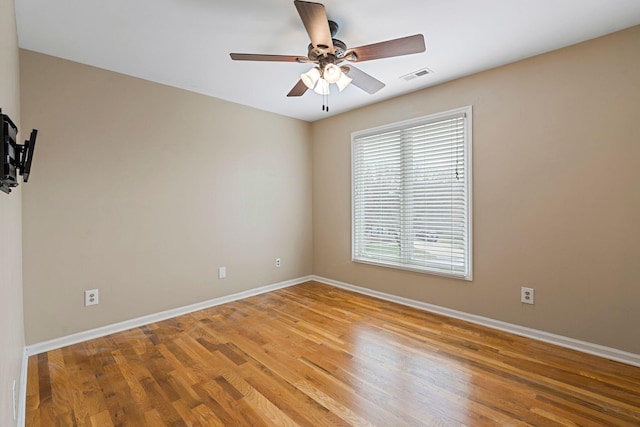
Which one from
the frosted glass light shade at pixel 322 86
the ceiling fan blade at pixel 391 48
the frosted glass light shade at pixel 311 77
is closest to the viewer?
the ceiling fan blade at pixel 391 48

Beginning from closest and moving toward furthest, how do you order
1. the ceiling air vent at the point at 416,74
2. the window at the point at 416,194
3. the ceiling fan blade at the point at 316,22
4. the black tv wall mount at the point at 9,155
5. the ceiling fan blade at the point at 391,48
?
the black tv wall mount at the point at 9,155
the ceiling fan blade at the point at 316,22
the ceiling fan blade at the point at 391,48
the ceiling air vent at the point at 416,74
the window at the point at 416,194

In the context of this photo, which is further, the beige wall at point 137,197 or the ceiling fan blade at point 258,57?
the beige wall at point 137,197

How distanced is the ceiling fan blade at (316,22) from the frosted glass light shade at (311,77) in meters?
0.23

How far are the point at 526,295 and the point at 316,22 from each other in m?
2.81

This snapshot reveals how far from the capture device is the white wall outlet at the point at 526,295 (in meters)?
2.72

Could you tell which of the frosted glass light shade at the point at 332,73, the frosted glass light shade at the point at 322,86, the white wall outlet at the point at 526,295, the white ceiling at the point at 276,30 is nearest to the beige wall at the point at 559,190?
the white wall outlet at the point at 526,295

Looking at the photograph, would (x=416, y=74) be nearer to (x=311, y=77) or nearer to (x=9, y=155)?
(x=311, y=77)

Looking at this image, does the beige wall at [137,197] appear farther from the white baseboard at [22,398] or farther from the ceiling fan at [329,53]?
the ceiling fan at [329,53]

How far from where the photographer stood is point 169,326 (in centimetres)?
302

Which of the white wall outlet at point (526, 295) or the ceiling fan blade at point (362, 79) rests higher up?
the ceiling fan blade at point (362, 79)

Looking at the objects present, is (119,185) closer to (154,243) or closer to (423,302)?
(154,243)

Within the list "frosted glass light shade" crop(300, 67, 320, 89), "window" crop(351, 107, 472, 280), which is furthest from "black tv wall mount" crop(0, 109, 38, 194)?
"window" crop(351, 107, 472, 280)

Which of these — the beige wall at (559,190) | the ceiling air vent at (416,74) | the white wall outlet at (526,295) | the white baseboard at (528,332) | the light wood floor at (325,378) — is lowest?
the light wood floor at (325,378)

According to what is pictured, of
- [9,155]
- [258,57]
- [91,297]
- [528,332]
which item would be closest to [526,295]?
[528,332]
